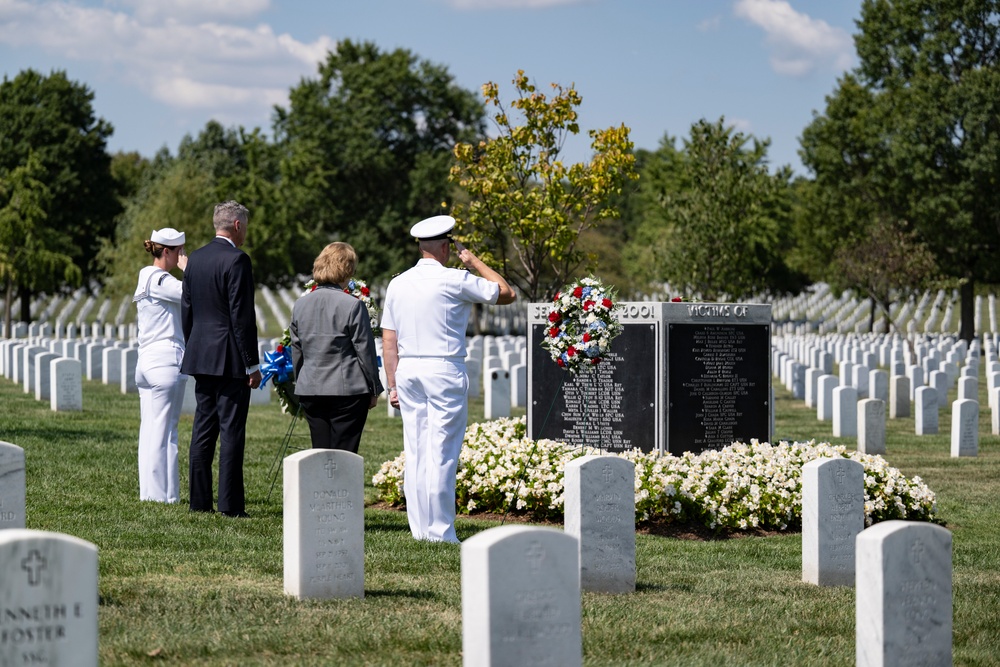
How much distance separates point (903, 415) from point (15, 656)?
69.3ft

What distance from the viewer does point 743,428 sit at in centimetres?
1230

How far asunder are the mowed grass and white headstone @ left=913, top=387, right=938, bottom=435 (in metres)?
7.66

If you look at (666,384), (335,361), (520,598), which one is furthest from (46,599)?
(666,384)

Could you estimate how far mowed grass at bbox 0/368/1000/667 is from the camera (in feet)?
19.3

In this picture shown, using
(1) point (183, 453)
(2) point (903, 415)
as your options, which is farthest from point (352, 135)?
(1) point (183, 453)

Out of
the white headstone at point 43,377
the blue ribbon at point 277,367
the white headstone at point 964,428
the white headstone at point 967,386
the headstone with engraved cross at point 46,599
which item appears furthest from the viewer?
the white headstone at point 967,386

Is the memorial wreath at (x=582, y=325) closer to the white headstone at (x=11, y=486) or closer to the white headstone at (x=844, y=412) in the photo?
the white headstone at (x=11, y=486)

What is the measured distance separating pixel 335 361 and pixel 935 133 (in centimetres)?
4348

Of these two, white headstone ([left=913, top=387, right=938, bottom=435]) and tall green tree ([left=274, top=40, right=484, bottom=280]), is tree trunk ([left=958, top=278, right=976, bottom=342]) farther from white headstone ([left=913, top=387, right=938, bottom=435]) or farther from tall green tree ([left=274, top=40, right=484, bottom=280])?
white headstone ([left=913, top=387, right=938, bottom=435])

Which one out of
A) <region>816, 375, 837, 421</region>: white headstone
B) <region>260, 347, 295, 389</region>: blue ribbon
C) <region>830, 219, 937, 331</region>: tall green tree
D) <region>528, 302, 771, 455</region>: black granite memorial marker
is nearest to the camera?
<region>260, 347, 295, 389</region>: blue ribbon

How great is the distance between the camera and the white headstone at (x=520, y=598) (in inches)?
181

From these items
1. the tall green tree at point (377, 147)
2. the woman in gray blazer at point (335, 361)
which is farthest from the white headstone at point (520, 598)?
the tall green tree at point (377, 147)

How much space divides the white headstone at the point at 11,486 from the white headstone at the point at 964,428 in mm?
13229

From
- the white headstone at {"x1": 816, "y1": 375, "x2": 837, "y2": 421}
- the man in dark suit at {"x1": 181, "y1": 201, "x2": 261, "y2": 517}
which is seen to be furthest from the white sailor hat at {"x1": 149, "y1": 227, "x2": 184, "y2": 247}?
the white headstone at {"x1": 816, "y1": 375, "x2": 837, "y2": 421}
